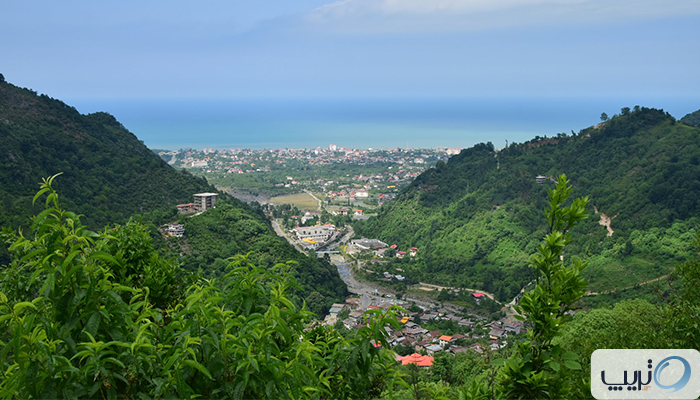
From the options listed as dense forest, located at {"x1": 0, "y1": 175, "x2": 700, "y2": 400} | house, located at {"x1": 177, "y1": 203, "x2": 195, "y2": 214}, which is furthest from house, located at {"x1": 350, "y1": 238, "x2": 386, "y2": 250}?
dense forest, located at {"x1": 0, "y1": 175, "x2": 700, "y2": 400}

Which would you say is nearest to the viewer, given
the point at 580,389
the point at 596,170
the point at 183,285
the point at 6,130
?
the point at 580,389

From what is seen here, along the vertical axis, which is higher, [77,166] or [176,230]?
[77,166]

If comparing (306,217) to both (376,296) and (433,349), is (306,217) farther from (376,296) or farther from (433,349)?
(433,349)

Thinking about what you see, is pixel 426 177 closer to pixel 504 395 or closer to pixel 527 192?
pixel 527 192

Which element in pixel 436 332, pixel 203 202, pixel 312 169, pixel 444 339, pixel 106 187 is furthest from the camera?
pixel 312 169

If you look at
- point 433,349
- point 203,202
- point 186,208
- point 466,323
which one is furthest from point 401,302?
point 186,208

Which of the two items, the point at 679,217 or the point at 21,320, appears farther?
the point at 679,217

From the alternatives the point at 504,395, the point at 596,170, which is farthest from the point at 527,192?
the point at 504,395
